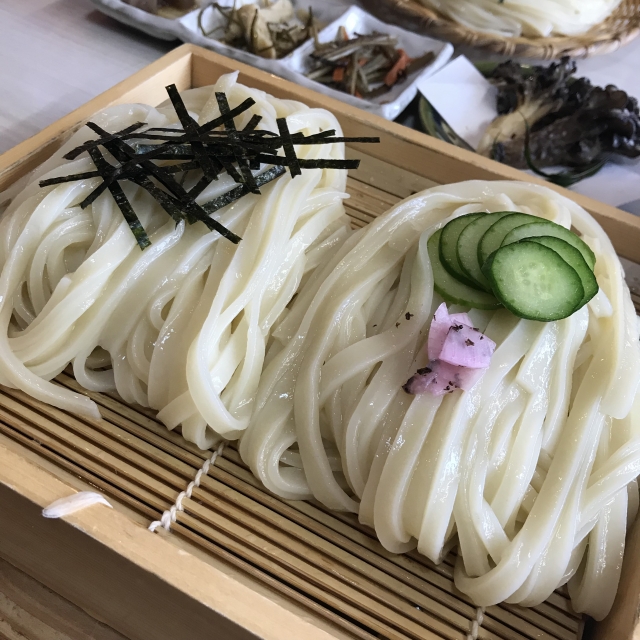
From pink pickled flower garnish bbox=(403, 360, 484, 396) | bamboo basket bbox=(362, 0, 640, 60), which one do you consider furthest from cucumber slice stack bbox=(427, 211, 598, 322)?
bamboo basket bbox=(362, 0, 640, 60)

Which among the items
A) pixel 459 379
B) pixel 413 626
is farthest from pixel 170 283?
pixel 413 626

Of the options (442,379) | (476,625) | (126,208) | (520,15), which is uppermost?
(520,15)

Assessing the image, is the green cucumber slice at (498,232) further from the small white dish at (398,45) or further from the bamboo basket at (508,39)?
the bamboo basket at (508,39)

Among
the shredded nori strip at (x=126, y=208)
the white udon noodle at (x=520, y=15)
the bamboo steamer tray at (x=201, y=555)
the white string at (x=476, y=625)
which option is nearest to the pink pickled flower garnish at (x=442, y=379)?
the bamboo steamer tray at (x=201, y=555)

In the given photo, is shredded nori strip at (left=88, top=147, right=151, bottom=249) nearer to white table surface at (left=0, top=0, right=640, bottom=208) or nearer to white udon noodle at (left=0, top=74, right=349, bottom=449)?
white udon noodle at (left=0, top=74, right=349, bottom=449)

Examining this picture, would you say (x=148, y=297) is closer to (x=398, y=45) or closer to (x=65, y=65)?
(x=65, y=65)

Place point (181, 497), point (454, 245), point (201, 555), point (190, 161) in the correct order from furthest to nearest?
point (190, 161) < point (454, 245) < point (181, 497) < point (201, 555)

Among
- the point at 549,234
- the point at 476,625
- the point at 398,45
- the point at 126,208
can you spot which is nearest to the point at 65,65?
the point at 398,45
